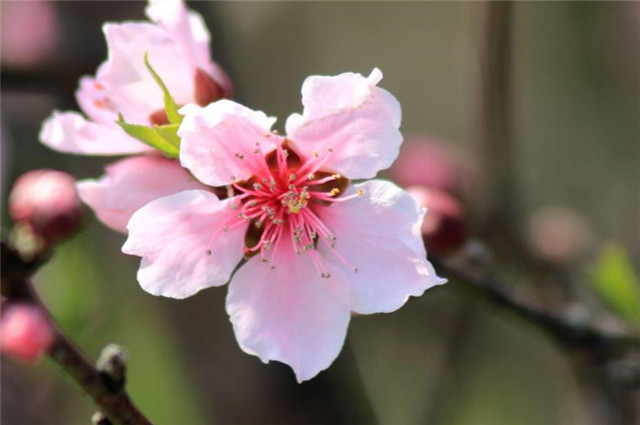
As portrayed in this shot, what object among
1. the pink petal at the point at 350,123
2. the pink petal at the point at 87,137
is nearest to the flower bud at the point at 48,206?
the pink petal at the point at 87,137

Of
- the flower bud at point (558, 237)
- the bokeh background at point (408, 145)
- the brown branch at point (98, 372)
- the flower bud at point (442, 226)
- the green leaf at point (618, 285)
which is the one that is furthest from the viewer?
the flower bud at point (558, 237)

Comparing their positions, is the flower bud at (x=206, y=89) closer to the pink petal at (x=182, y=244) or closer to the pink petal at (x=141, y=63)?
the pink petal at (x=141, y=63)

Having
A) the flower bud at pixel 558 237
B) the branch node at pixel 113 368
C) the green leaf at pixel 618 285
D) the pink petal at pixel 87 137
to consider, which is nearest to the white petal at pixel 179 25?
the pink petal at pixel 87 137

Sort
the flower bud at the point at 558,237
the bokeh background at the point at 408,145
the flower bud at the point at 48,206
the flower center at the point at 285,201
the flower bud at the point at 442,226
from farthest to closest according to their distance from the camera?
the flower bud at the point at 558,237 → the bokeh background at the point at 408,145 → the flower bud at the point at 442,226 → the flower bud at the point at 48,206 → the flower center at the point at 285,201

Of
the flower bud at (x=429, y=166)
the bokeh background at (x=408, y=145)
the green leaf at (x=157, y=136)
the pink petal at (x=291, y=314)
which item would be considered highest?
the green leaf at (x=157, y=136)

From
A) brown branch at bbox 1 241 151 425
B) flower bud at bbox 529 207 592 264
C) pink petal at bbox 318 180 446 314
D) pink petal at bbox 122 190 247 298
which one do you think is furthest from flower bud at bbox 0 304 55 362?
flower bud at bbox 529 207 592 264

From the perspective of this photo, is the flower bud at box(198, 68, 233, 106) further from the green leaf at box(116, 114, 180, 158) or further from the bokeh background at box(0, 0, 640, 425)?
the bokeh background at box(0, 0, 640, 425)

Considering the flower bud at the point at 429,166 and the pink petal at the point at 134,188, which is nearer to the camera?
the pink petal at the point at 134,188

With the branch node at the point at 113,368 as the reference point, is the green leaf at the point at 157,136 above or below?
above
